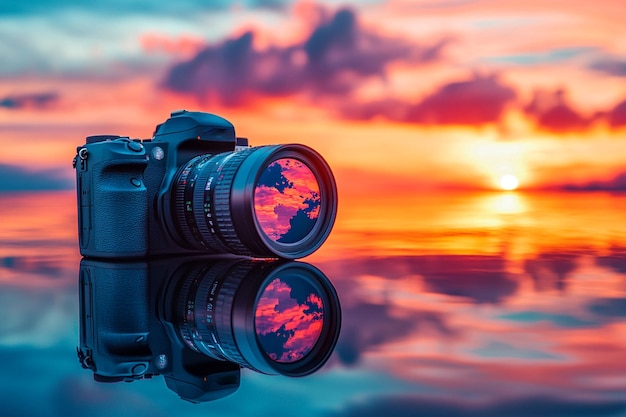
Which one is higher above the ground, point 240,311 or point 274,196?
point 274,196

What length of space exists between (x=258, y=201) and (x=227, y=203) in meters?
0.10

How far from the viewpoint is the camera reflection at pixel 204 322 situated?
1481mm

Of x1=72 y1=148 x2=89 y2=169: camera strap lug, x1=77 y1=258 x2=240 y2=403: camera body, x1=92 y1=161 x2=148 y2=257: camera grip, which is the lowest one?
x1=77 y1=258 x2=240 y2=403: camera body

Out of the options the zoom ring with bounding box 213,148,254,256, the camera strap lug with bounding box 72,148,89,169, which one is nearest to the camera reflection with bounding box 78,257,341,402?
the zoom ring with bounding box 213,148,254,256

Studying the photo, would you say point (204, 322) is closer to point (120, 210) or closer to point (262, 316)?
point (262, 316)

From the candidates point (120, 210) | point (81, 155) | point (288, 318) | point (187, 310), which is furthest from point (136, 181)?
point (288, 318)

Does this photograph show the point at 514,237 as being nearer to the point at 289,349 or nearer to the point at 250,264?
the point at 250,264

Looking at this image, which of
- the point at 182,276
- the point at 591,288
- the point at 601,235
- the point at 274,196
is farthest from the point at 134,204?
the point at 601,235

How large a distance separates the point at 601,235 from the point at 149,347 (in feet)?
11.2

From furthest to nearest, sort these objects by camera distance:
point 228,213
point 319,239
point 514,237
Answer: point 514,237
point 319,239
point 228,213

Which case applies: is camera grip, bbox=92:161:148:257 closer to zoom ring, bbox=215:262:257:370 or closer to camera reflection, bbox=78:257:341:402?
camera reflection, bbox=78:257:341:402

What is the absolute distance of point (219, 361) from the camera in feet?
5.04

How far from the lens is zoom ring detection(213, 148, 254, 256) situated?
2.36 m

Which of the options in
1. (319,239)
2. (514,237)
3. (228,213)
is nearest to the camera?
(228,213)
